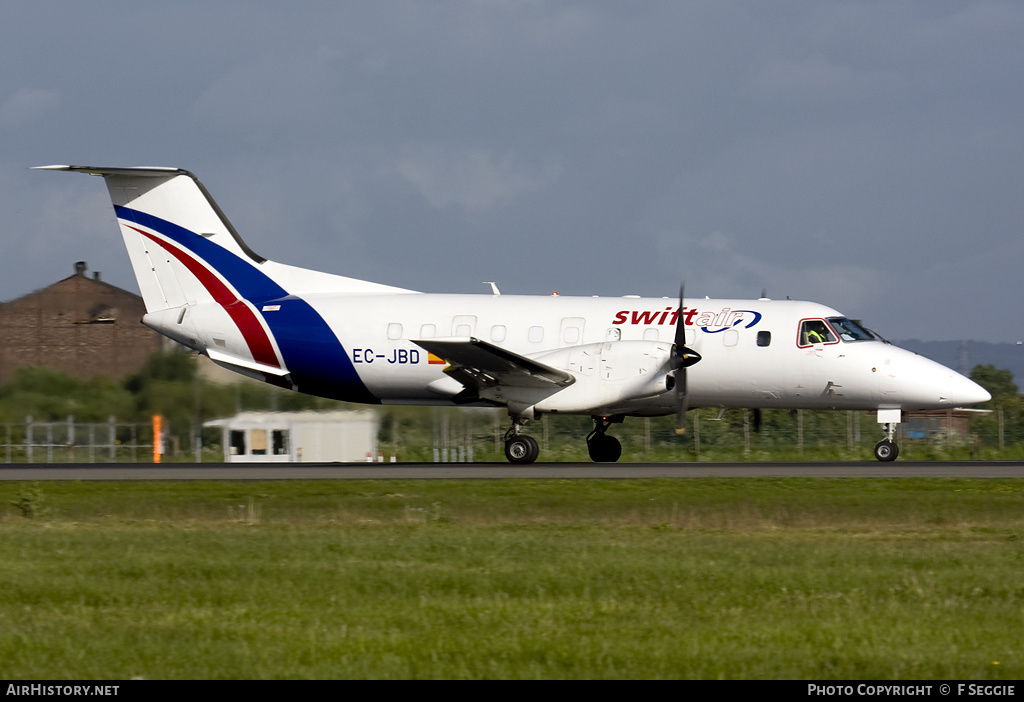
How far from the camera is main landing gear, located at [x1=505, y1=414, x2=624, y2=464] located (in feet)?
75.4

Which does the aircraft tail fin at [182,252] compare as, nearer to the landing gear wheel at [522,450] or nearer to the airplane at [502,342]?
the airplane at [502,342]

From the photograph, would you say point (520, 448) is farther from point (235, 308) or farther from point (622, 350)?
point (235, 308)

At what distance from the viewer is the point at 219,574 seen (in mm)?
10242

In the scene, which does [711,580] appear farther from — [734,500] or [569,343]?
[569,343]

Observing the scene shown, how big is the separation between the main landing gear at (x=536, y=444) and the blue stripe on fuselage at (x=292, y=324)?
324 centimetres

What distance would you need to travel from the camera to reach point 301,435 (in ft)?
82.9

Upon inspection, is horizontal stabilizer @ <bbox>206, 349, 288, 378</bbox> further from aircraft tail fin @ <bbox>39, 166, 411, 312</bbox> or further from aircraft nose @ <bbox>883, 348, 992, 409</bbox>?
aircraft nose @ <bbox>883, 348, 992, 409</bbox>

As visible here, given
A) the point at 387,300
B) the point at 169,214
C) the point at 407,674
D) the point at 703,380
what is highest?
the point at 169,214

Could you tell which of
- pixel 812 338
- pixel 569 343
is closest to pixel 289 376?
pixel 569 343

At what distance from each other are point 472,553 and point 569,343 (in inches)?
482

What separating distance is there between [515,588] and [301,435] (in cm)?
1625

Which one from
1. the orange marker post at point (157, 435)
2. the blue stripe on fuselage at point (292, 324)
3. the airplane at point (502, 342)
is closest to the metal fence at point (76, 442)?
the orange marker post at point (157, 435)

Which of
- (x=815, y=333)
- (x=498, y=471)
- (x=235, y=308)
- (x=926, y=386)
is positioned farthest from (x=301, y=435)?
(x=926, y=386)

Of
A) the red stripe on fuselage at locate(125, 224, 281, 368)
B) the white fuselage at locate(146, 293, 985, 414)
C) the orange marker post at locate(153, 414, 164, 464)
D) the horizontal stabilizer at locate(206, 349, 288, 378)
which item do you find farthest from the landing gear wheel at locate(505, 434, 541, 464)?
the orange marker post at locate(153, 414, 164, 464)
